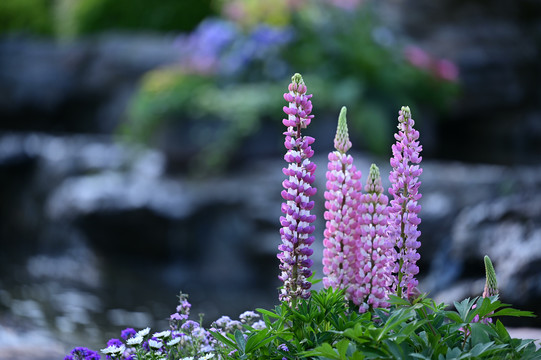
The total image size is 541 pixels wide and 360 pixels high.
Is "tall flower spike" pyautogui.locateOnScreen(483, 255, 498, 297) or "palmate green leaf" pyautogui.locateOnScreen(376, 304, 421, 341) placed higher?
"tall flower spike" pyautogui.locateOnScreen(483, 255, 498, 297)

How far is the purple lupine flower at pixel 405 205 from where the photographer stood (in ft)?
6.35

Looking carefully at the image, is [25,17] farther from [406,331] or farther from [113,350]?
[406,331]

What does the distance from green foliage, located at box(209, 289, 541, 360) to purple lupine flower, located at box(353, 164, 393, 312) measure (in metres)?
0.05

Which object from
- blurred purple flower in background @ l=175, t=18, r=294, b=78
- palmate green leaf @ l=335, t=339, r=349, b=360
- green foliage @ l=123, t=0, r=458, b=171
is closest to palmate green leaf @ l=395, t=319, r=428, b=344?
palmate green leaf @ l=335, t=339, r=349, b=360

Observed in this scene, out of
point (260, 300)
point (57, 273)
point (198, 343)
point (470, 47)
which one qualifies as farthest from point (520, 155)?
point (198, 343)

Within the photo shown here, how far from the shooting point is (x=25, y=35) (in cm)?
1391

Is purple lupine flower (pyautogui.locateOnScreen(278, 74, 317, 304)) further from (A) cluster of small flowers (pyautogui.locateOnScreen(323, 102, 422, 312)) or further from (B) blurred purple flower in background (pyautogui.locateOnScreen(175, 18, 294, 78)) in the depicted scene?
(B) blurred purple flower in background (pyautogui.locateOnScreen(175, 18, 294, 78))

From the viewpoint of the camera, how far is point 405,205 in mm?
1956

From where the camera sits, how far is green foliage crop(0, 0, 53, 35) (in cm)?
1401

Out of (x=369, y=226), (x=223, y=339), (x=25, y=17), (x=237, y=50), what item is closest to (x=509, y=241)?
(x=369, y=226)

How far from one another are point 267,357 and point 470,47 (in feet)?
33.5

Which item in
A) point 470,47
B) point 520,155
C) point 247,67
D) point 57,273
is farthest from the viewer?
point 470,47

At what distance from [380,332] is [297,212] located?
38 cm

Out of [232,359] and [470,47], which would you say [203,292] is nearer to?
[232,359]
